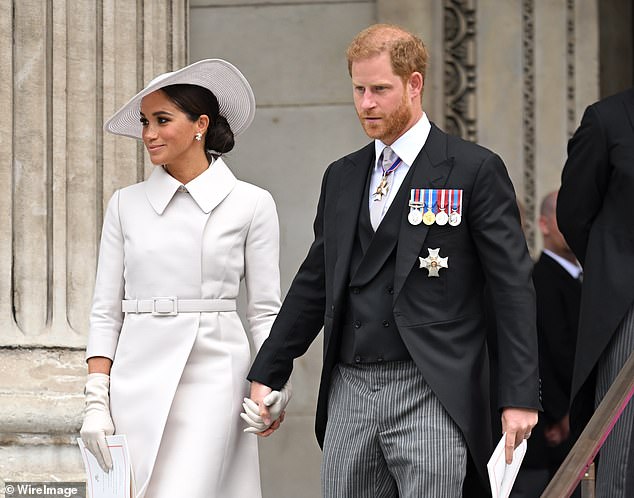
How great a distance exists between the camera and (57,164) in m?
6.28

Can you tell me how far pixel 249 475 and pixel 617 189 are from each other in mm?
1550

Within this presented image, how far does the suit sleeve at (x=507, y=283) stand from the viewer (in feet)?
14.7

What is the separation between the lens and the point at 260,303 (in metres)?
5.10

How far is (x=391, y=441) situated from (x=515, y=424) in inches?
13.3

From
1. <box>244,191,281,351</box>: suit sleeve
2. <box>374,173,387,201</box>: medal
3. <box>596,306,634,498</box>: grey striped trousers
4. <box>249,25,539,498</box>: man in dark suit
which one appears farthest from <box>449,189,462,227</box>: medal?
<box>596,306,634,498</box>: grey striped trousers

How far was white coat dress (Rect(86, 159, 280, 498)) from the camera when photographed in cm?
489

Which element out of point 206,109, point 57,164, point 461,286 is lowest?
point 461,286

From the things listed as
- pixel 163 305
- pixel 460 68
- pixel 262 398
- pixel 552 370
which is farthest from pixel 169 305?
pixel 460 68

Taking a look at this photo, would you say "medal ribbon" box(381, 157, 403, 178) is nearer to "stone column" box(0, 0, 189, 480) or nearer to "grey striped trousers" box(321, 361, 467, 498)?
"grey striped trousers" box(321, 361, 467, 498)

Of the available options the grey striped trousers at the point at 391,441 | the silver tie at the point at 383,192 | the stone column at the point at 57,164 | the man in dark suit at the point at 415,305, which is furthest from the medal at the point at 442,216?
the stone column at the point at 57,164

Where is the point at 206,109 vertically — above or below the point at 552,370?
above

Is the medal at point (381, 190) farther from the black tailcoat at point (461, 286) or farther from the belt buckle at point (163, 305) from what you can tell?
the belt buckle at point (163, 305)

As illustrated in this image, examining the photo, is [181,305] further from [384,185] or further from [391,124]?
[391,124]

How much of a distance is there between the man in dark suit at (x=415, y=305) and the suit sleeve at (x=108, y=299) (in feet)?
2.35
